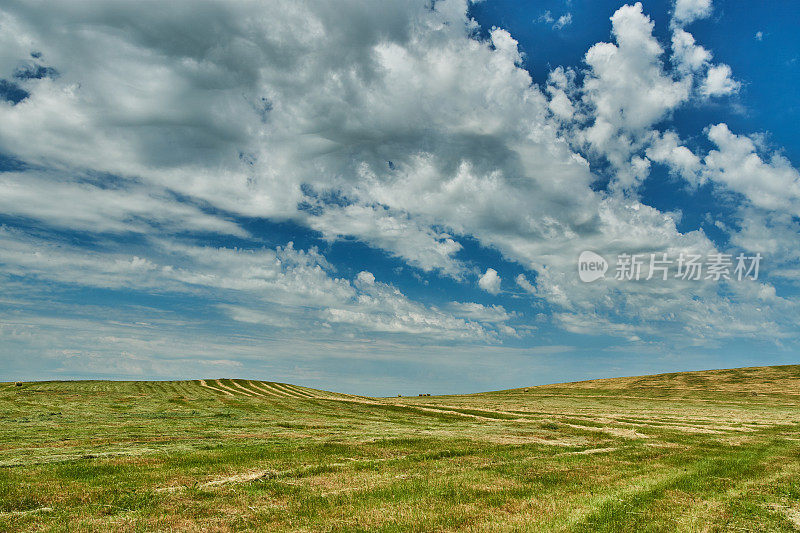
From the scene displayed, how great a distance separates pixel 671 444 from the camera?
28.3m

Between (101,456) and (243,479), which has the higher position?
(243,479)

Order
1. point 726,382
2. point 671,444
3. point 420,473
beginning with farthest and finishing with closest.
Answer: point 726,382, point 671,444, point 420,473

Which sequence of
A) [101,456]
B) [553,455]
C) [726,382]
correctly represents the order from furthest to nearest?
[726,382]
[553,455]
[101,456]

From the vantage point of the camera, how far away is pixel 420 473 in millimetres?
18156

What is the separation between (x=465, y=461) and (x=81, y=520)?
47.6 ft

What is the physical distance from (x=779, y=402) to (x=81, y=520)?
9138 centimetres

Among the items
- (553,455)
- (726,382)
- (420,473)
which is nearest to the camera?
(420,473)

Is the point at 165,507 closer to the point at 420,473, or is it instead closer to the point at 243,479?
the point at 243,479

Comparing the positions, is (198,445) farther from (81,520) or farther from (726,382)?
(726,382)

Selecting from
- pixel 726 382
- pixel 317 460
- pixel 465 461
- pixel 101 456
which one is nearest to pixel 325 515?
pixel 317 460

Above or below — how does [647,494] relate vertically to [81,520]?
above

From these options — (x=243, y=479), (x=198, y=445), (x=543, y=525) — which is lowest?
(x=198, y=445)

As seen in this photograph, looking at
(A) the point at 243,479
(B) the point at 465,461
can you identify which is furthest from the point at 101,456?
(B) the point at 465,461

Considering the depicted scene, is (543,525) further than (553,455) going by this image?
No
